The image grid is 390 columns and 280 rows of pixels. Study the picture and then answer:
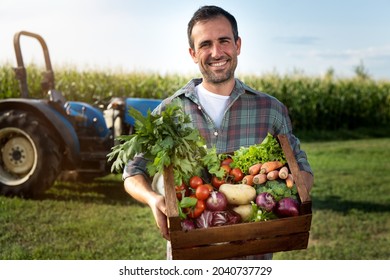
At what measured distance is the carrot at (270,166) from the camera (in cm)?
158

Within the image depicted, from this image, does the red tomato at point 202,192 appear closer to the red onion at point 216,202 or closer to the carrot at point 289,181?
the red onion at point 216,202

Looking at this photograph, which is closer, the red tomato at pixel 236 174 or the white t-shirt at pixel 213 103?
the red tomato at pixel 236 174

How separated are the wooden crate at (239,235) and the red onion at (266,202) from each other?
48mm

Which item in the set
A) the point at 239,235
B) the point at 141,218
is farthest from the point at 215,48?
the point at 141,218

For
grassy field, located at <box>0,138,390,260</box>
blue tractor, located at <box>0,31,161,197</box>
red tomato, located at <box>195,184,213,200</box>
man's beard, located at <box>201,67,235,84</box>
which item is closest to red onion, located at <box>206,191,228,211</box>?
red tomato, located at <box>195,184,213,200</box>

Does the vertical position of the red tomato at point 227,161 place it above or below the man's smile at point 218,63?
below

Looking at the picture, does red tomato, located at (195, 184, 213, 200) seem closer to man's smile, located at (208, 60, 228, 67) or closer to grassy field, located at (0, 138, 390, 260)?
man's smile, located at (208, 60, 228, 67)

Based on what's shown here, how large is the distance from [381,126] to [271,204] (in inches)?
111

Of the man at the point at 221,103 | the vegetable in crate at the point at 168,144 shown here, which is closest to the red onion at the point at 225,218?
the vegetable in crate at the point at 168,144

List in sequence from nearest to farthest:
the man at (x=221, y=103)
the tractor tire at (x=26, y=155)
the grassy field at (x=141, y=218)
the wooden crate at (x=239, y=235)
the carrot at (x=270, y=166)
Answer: the wooden crate at (x=239, y=235) < the carrot at (x=270, y=166) < the man at (x=221, y=103) < the grassy field at (x=141, y=218) < the tractor tire at (x=26, y=155)

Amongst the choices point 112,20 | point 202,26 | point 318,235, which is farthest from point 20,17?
point 318,235

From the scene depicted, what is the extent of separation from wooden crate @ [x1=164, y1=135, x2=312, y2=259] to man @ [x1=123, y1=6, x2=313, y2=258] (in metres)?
0.16

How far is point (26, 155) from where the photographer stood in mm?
2895
